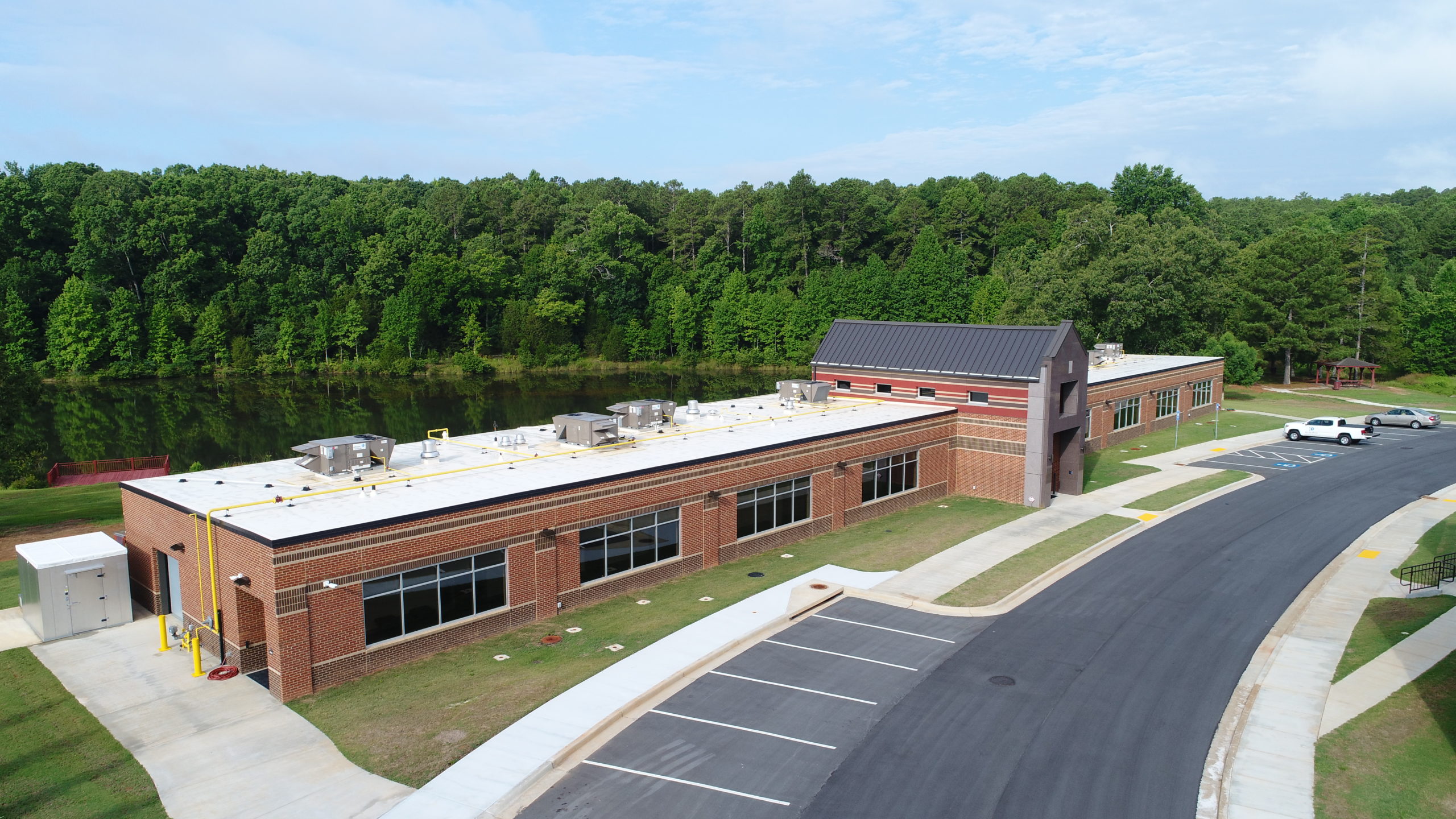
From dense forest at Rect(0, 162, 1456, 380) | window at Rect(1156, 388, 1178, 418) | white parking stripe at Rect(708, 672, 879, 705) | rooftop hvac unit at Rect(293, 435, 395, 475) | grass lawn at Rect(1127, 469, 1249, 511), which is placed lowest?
white parking stripe at Rect(708, 672, 879, 705)

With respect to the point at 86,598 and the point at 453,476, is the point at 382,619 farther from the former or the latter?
the point at 86,598

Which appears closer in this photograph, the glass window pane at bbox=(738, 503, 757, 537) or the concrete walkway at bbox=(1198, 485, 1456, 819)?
the concrete walkway at bbox=(1198, 485, 1456, 819)

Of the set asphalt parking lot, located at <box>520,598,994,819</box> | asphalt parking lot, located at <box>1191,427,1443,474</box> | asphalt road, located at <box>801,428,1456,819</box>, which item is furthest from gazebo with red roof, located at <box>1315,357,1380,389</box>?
asphalt parking lot, located at <box>520,598,994,819</box>

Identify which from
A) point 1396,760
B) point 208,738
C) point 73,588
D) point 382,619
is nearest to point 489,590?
point 382,619

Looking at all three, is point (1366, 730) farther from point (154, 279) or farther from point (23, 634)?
point (154, 279)

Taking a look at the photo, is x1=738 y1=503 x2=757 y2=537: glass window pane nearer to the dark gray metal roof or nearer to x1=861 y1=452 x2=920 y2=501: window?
x1=861 y1=452 x2=920 y2=501: window

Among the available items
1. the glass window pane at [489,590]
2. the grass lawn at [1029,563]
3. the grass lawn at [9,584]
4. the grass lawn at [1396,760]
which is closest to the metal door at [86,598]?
the grass lawn at [9,584]

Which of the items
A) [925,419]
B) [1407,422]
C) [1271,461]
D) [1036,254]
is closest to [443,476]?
[925,419]
